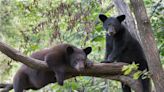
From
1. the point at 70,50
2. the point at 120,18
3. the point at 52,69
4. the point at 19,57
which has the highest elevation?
the point at 120,18

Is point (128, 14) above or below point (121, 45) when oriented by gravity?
above

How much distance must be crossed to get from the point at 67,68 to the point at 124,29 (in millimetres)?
1572

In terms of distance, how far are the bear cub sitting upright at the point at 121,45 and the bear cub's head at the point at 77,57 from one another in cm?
70

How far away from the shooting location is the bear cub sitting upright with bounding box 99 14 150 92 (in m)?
6.38

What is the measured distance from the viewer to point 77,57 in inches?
224

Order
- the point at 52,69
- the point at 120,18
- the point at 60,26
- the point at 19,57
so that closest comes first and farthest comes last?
the point at 19,57, the point at 52,69, the point at 120,18, the point at 60,26

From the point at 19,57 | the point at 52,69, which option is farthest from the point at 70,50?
the point at 19,57

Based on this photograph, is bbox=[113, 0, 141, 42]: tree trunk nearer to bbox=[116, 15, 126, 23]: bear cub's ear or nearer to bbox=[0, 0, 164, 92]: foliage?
bbox=[116, 15, 126, 23]: bear cub's ear

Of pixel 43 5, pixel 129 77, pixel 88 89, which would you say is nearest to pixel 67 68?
pixel 129 77

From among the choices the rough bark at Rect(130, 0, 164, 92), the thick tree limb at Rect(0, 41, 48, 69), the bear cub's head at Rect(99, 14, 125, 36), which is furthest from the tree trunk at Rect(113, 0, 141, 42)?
the rough bark at Rect(130, 0, 164, 92)

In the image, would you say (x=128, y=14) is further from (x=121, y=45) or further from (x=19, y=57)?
(x=19, y=57)

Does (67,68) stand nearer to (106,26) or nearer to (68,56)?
(68,56)

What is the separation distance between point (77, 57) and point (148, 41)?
5.60 feet

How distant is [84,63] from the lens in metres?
5.50
